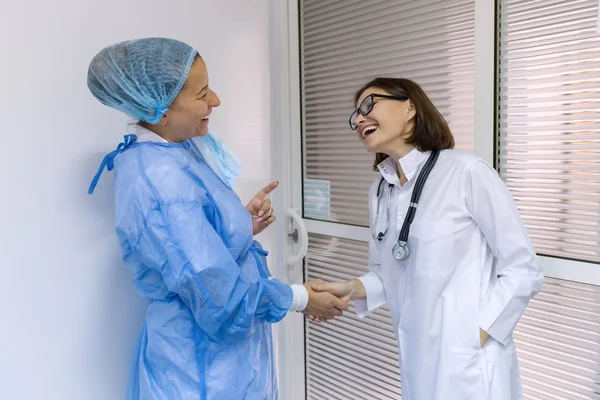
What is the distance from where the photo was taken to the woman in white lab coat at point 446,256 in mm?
1312

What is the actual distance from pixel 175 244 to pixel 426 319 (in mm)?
670

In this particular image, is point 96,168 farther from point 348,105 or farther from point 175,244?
point 348,105

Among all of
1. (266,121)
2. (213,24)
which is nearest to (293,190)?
(266,121)

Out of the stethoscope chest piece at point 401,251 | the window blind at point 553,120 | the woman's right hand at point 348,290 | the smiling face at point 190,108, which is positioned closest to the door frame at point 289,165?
the woman's right hand at point 348,290

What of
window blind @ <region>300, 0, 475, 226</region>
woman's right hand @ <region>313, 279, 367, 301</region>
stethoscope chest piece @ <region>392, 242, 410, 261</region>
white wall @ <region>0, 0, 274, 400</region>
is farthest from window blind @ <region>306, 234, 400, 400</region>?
white wall @ <region>0, 0, 274, 400</region>

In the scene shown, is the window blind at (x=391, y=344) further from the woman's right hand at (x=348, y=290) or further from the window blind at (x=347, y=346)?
the woman's right hand at (x=348, y=290)

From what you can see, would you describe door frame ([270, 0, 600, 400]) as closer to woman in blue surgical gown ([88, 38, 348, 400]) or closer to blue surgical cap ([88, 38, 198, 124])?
woman in blue surgical gown ([88, 38, 348, 400])

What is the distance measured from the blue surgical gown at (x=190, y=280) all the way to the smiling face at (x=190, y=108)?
5cm

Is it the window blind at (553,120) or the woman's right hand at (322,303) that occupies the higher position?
the window blind at (553,120)

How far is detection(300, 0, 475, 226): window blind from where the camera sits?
63.6 inches

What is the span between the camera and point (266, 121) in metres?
2.21

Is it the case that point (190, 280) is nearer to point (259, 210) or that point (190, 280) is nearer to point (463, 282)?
point (259, 210)

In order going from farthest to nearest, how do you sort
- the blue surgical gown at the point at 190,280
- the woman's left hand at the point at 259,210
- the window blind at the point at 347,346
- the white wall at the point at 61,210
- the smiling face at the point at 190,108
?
the window blind at the point at 347,346, the woman's left hand at the point at 259,210, the white wall at the point at 61,210, the smiling face at the point at 190,108, the blue surgical gown at the point at 190,280

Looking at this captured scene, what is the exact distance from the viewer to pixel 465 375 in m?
1.32
